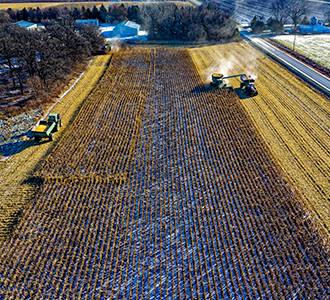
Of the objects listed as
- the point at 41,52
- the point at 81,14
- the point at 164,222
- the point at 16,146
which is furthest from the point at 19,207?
the point at 81,14

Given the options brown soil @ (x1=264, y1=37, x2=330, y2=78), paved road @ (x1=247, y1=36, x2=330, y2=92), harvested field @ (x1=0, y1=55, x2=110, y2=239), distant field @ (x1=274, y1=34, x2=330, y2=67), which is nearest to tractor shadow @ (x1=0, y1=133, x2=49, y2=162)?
harvested field @ (x1=0, y1=55, x2=110, y2=239)

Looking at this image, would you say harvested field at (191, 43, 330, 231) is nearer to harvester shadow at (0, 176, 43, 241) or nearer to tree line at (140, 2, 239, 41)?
tree line at (140, 2, 239, 41)

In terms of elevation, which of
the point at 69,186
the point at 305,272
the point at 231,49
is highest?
the point at 231,49

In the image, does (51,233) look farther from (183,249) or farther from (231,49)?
(231,49)

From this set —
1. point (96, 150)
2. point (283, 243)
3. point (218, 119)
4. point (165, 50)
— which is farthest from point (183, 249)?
point (165, 50)

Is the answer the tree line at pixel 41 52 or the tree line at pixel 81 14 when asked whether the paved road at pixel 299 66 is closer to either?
the tree line at pixel 41 52

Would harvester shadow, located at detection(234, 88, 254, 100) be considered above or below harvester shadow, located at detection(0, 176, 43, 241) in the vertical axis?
above

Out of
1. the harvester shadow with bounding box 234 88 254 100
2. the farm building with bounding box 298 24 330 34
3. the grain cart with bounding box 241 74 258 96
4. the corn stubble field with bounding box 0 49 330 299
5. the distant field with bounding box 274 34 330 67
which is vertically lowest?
the corn stubble field with bounding box 0 49 330 299
